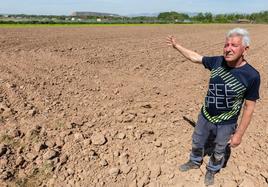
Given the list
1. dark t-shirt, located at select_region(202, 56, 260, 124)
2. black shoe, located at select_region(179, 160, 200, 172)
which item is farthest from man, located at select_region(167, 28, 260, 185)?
black shoe, located at select_region(179, 160, 200, 172)

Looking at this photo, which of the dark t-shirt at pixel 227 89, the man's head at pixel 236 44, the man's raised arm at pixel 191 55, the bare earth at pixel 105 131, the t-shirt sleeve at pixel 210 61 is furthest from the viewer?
the bare earth at pixel 105 131

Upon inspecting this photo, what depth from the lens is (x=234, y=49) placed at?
354 cm

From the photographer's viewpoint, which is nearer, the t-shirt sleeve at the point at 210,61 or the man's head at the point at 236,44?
the man's head at the point at 236,44

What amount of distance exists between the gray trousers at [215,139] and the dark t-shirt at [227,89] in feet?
0.29

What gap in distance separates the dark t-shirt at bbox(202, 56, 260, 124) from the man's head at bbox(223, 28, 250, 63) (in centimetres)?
17

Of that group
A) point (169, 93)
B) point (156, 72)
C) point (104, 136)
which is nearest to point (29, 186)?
point (104, 136)

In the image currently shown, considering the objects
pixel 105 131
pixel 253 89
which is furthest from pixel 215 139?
pixel 105 131

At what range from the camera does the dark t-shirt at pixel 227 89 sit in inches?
143

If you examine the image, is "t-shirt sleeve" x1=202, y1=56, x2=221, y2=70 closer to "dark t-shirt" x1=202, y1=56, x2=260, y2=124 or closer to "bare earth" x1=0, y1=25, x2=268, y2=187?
"dark t-shirt" x1=202, y1=56, x2=260, y2=124

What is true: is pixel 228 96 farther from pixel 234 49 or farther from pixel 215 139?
pixel 215 139

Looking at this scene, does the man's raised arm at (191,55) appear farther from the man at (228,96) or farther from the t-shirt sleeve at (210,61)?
the t-shirt sleeve at (210,61)

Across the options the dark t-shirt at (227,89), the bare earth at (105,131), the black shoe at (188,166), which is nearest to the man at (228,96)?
the dark t-shirt at (227,89)

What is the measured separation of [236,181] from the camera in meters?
4.45

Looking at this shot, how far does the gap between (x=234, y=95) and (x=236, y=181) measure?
53.1 inches
